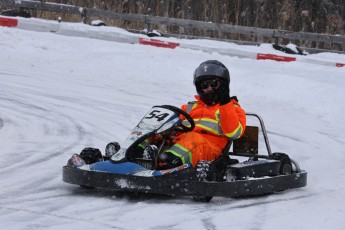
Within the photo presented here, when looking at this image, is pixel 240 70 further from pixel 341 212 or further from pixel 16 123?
pixel 341 212

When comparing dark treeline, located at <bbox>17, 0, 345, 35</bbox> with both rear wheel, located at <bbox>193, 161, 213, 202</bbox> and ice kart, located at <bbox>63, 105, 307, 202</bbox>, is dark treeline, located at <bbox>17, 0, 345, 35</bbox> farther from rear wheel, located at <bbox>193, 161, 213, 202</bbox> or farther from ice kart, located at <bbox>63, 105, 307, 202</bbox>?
A: rear wheel, located at <bbox>193, 161, 213, 202</bbox>

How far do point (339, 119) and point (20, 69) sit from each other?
20.3ft

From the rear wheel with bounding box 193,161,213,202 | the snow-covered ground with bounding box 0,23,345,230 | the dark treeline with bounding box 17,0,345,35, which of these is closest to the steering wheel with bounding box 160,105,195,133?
the rear wheel with bounding box 193,161,213,202

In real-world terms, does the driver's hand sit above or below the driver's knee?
above

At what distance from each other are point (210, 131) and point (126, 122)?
13.2 feet

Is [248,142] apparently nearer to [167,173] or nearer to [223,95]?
[223,95]

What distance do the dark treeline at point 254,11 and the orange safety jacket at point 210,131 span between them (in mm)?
18353

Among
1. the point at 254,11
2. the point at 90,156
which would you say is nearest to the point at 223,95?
the point at 90,156

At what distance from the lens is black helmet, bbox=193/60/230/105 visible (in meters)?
6.37

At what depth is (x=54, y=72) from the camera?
50.0 ft

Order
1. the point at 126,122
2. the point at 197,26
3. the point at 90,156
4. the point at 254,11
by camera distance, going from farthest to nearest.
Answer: the point at 254,11 → the point at 197,26 → the point at 126,122 → the point at 90,156

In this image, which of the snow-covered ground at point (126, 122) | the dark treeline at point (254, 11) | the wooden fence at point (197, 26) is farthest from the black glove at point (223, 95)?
the dark treeline at point (254, 11)

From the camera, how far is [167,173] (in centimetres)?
575

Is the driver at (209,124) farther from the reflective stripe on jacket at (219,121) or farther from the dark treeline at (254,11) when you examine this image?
the dark treeline at (254,11)
